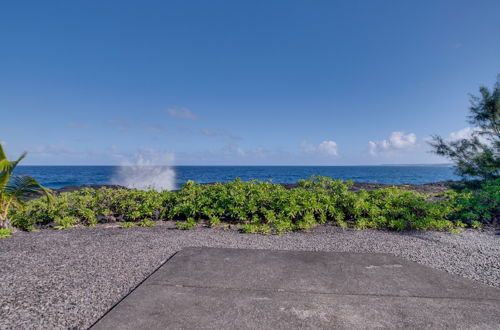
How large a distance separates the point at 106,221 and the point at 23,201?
5.81 feet

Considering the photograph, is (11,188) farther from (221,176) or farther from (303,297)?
(221,176)

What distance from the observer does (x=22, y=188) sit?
216 inches

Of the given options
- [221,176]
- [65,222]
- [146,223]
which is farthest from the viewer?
[221,176]

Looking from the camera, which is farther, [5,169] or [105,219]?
[105,219]

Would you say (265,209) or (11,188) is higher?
(11,188)

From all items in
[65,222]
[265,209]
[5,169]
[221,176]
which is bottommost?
[221,176]

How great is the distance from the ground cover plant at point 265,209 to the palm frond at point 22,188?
34 centimetres

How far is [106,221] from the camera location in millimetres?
6273

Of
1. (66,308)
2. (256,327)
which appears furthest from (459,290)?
(66,308)

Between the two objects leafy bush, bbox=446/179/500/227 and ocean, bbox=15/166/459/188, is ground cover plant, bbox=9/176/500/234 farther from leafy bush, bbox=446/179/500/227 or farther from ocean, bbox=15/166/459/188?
ocean, bbox=15/166/459/188

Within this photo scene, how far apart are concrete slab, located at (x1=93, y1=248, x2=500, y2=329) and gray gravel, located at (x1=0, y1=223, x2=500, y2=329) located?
0.45m

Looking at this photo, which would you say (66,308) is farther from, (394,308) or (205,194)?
(205,194)

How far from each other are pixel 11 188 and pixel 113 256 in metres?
3.50

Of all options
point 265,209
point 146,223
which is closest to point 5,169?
point 146,223
